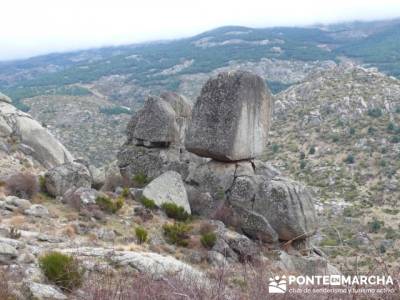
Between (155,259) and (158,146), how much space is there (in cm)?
1195

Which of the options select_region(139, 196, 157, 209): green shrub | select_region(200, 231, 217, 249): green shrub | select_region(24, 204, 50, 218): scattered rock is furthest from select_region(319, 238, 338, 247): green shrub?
select_region(24, 204, 50, 218): scattered rock

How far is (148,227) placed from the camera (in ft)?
59.9

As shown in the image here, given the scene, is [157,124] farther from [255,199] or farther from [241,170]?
[255,199]

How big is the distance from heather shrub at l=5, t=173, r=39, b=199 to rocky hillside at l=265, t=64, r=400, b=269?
62.6 ft

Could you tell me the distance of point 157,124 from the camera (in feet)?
79.2

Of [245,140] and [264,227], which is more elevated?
[245,140]

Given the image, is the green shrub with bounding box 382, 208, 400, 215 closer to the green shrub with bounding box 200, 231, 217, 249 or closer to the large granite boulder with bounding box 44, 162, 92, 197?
the green shrub with bounding box 200, 231, 217, 249

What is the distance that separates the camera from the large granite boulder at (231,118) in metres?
20.8

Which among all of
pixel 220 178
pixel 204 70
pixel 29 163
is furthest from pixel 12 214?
pixel 204 70

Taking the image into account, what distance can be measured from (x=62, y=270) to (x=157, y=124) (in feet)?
47.0

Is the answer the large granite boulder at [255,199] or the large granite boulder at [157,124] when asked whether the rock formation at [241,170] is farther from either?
the large granite boulder at [157,124]

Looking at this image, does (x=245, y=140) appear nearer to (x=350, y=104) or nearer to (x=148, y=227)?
(x=148, y=227)

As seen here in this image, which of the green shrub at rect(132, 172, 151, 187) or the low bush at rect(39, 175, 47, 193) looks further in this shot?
the green shrub at rect(132, 172, 151, 187)

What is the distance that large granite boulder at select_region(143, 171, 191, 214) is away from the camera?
20297 millimetres
